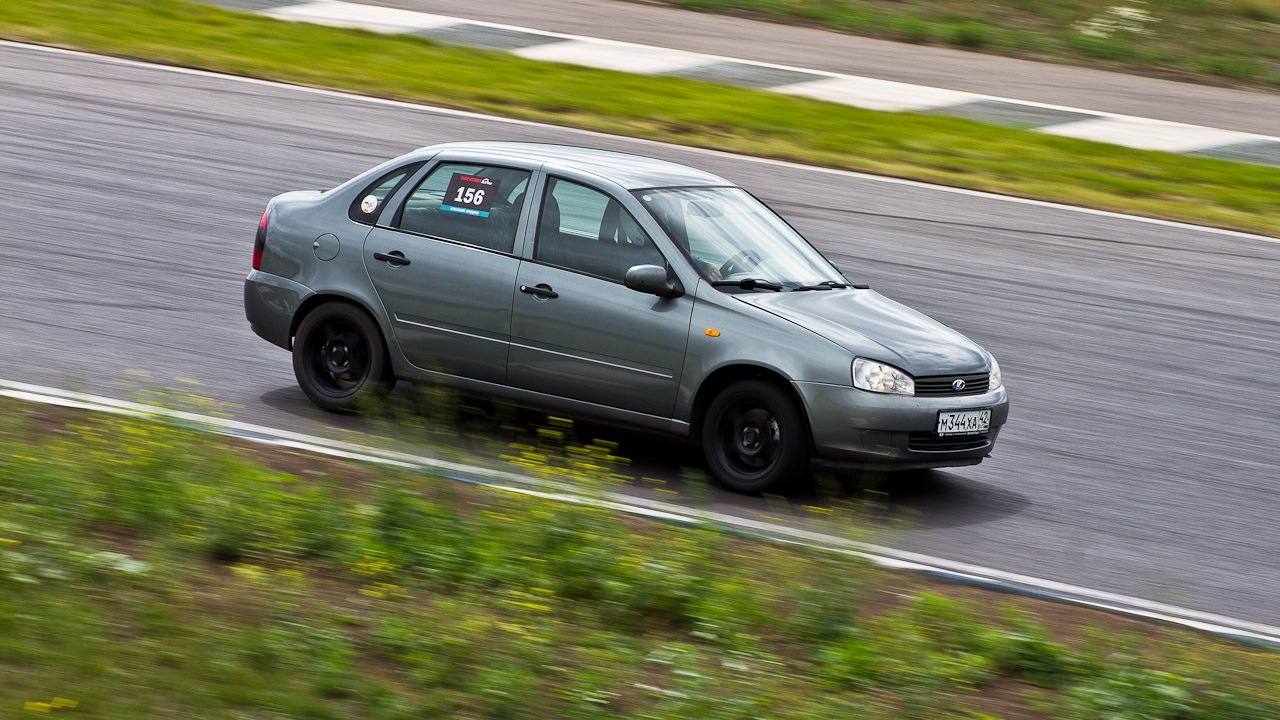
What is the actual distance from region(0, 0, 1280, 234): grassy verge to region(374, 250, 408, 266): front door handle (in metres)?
7.94

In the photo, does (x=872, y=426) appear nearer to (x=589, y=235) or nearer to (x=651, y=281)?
(x=651, y=281)

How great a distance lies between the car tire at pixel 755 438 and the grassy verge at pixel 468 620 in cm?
102

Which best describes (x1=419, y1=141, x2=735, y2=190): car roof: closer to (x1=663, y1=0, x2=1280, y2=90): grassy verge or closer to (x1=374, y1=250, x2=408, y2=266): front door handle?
(x1=374, y1=250, x2=408, y2=266): front door handle

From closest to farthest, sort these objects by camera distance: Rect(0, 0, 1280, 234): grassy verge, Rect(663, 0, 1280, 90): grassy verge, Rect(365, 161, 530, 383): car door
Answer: Rect(365, 161, 530, 383): car door → Rect(0, 0, 1280, 234): grassy verge → Rect(663, 0, 1280, 90): grassy verge

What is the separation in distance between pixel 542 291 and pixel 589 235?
0.42m

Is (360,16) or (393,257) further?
(360,16)

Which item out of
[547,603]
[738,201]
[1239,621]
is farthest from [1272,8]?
[547,603]

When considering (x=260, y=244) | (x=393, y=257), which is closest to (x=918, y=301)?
(x=393, y=257)

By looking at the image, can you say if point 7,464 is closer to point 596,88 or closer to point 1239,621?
point 1239,621

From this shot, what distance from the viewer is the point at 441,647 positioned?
526cm

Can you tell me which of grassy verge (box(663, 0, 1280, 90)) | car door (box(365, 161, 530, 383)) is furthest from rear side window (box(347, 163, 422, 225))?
grassy verge (box(663, 0, 1280, 90))

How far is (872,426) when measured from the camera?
8.03 metres

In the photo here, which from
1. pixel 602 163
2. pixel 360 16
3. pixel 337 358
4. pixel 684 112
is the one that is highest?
pixel 360 16

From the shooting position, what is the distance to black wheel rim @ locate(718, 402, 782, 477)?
27.0 feet
